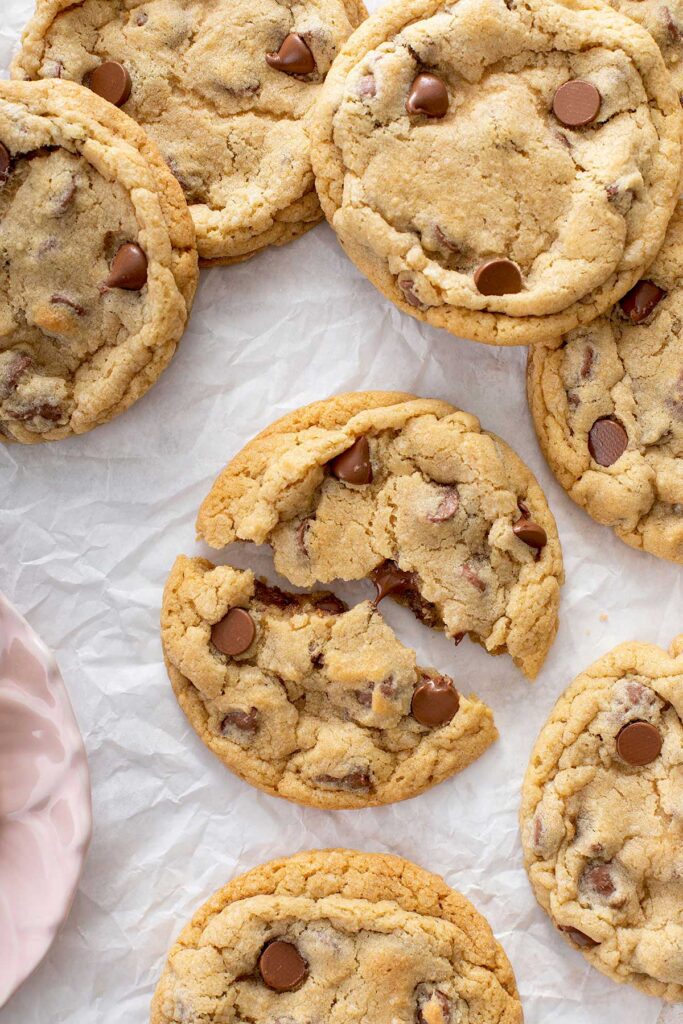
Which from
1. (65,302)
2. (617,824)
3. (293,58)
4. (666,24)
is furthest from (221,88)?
(617,824)

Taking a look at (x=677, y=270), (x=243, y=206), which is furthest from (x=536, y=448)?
(x=243, y=206)

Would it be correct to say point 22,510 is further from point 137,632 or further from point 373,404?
point 373,404

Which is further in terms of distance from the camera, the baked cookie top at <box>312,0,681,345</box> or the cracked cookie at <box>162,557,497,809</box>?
the cracked cookie at <box>162,557,497,809</box>

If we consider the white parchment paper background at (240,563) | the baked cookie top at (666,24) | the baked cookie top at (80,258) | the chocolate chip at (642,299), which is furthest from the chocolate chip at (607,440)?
the baked cookie top at (80,258)

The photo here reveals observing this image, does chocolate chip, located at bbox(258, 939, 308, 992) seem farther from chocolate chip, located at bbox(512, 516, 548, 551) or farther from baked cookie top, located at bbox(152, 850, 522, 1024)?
chocolate chip, located at bbox(512, 516, 548, 551)

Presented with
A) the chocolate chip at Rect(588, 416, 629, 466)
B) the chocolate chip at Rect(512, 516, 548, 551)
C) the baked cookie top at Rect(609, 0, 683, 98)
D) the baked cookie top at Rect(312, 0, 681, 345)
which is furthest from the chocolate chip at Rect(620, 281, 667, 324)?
the chocolate chip at Rect(512, 516, 548, 551)

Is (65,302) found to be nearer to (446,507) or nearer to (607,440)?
(446,507)
